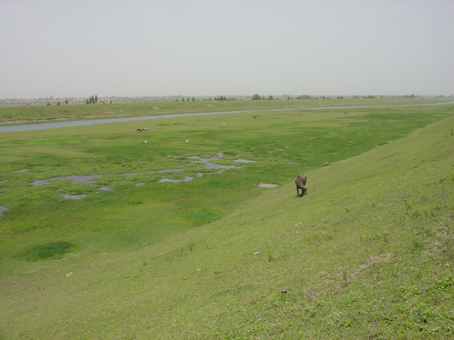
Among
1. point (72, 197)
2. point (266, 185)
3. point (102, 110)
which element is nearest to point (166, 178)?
point (72, 197)

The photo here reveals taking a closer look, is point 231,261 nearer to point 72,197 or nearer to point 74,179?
point 72,197

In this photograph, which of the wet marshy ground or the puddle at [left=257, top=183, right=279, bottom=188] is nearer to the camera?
the puddle at [left=257, top=183, right=279, bottom=188]

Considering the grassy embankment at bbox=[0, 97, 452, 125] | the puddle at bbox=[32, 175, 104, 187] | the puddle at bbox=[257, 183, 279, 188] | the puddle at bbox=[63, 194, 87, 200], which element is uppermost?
the grassy embankment at bbox=[0, 97, 452, 125]

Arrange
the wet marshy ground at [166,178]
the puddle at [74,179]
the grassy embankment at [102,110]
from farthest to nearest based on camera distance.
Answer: the grassy embankment at [102,110] → the puddle at [74,179] → the wet marshy ground at [166,178]

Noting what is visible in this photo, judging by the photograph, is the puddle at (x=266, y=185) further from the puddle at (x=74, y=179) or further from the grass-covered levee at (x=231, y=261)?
the puddle at (x=74, y=179)

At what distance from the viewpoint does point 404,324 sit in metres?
4.08

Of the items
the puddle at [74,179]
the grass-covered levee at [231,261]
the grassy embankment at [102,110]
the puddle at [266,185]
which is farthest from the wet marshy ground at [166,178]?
the grassy embankment at [102,110]

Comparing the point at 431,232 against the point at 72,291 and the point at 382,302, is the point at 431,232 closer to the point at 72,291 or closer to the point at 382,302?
the point at 382,302

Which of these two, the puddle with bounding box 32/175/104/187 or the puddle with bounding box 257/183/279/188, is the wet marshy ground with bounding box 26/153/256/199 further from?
the puddle with bounding box 257/183/279/188

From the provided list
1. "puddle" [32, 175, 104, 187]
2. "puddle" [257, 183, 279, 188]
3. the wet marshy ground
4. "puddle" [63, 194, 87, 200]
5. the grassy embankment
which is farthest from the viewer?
the grassy embankment

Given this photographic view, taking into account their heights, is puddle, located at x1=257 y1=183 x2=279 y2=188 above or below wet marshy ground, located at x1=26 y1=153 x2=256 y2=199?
A: below

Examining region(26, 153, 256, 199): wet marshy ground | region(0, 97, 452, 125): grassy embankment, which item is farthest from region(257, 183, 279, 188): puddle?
region(0, 97, 452, 125): grassy embankment

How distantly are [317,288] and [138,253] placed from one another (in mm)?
8132

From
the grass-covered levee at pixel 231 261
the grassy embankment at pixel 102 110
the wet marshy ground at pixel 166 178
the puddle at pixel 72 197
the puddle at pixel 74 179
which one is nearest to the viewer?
the grass-covered levee at pixel 231 261
